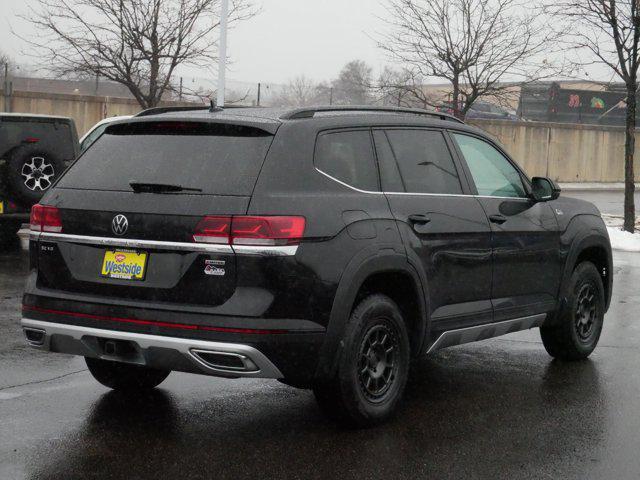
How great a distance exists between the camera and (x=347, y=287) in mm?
5312

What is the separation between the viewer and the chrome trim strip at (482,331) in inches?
246

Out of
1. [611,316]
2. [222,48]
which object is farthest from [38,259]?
[222,48]

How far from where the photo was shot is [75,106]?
25656mm

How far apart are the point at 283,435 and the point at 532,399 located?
1886 millimetres

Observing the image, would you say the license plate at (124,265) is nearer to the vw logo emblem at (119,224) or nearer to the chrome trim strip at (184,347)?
the vw logo emblem at (119,224)

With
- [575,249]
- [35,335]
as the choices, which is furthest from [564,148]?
[35,335]

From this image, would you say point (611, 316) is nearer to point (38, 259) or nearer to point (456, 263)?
point (456, 263)

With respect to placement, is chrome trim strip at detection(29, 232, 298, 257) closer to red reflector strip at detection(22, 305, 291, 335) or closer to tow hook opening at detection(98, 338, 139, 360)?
red reflector strip at detection(22, 305, 291, 335)

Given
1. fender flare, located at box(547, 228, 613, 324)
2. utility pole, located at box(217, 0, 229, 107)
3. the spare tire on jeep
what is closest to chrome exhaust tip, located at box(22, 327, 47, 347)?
fender flare, located at box(547, 228, 613, 324)

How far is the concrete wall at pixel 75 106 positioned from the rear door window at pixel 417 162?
1975cm

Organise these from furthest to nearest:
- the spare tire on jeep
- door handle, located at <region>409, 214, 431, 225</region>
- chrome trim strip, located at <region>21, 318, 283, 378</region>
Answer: the spare tire on jeep → door handle, located at <region>409, 214, 431, 225</region> → chrome trim strip, located at <region>21, 318, 283, 378</region>

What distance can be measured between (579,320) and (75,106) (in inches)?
785

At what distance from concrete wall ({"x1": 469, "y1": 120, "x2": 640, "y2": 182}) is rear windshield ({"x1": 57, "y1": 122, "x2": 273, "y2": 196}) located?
1033 inches

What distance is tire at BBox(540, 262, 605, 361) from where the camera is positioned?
766 cm
